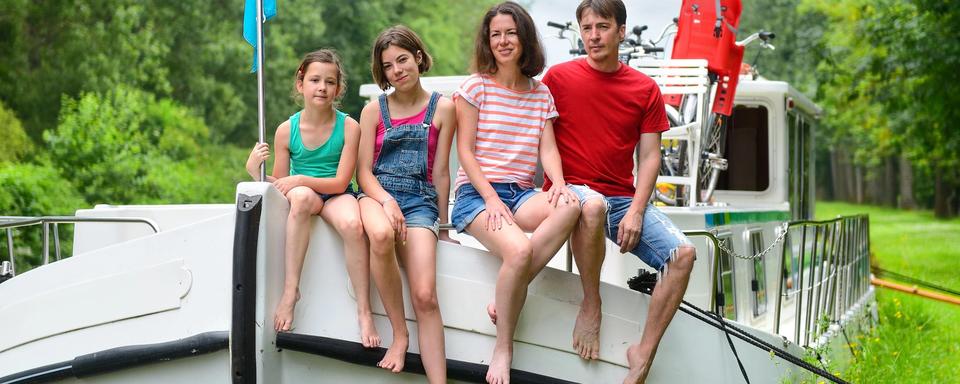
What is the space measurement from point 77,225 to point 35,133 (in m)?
17.3

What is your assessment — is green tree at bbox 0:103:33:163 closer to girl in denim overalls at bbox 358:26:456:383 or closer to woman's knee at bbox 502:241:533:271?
girl in denim overalls at bbox 358:26:456:383

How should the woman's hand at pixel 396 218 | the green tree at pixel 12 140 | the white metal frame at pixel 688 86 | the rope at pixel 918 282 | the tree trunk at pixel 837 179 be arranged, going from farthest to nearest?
the tree trunk at pixel 837 179
the green tree at pixel 12 140
the rope at pixel 918 282
the white metal frame at pixel 688 86
the woman's hand at pixel 396 218

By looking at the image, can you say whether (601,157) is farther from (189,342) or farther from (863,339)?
(863,339)

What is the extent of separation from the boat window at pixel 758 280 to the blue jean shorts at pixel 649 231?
3142mm

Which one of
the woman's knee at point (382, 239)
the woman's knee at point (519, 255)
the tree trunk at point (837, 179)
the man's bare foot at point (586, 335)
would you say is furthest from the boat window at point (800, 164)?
the tree trunk at point (837, 179)

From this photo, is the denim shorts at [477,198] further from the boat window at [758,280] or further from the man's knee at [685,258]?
the boat window at [758,280]

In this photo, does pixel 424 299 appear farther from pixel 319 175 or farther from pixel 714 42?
pixel 714 42

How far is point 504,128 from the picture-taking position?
15.0ft

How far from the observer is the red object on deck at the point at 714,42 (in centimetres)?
771

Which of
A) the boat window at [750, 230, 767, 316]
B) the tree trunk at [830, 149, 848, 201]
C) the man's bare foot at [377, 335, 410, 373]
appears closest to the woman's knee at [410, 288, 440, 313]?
the man's bare foot at [377, 335, 410, 373]

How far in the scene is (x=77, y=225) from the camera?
22.9ft

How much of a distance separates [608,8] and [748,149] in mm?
4767

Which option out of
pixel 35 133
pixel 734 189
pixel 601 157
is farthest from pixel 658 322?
pixel 35 133

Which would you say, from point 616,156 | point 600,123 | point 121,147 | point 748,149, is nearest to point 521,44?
point 600,123
